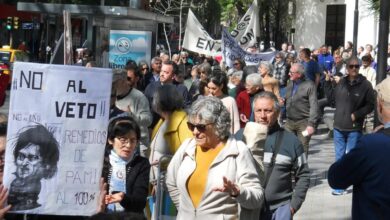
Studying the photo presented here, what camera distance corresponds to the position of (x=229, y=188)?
5.30 metres

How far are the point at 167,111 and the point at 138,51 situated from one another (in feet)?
34.0

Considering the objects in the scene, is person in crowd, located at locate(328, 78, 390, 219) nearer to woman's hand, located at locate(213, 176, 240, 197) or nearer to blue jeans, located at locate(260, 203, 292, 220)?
woman's hand, located at locate(213, 176, 240, 197)

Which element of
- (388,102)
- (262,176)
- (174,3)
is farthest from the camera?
(174,3)

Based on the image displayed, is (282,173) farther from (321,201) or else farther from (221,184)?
(321,201)

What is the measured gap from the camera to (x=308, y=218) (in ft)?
34.1

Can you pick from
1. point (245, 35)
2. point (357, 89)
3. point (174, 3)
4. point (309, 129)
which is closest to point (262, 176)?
point (309, 129)

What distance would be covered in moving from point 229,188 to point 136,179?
0.63 metres

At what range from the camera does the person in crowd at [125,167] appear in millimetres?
5535

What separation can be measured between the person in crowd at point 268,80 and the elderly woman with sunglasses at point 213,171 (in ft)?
23.1

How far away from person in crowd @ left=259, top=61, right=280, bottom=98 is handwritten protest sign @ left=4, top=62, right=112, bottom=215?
799cm

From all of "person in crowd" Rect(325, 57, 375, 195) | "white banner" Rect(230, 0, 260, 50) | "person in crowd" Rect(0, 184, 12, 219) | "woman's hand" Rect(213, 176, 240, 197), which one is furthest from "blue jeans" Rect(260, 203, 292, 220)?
"white banner" Rect(230, 0, 260, 50)

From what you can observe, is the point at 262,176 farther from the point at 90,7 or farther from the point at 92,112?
the point at 90,7

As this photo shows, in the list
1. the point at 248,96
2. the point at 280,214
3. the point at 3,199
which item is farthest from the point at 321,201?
the point at 3,199

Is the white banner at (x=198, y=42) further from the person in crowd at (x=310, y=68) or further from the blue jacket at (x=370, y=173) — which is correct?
the blue jacket at (x=370, y=173)
